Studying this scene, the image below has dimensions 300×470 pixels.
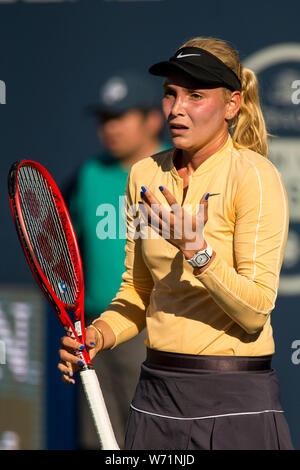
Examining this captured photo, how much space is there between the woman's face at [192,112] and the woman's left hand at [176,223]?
0.26 m

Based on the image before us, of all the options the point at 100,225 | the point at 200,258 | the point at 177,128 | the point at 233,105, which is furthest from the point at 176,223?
the point at 100,225

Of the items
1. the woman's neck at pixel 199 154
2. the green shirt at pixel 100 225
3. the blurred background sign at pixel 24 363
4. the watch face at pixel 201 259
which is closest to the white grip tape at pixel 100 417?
the watch face at pixel 201 259

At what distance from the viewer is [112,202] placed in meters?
3.44

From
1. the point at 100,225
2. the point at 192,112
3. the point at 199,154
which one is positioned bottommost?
the point at 100,225

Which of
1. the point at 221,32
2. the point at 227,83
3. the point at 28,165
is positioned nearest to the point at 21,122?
the point at 221,32

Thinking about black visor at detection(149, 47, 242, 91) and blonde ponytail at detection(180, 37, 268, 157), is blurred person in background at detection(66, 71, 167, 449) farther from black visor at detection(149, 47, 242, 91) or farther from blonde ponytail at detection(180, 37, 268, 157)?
black visor at detection(149, 47, 242, 91)

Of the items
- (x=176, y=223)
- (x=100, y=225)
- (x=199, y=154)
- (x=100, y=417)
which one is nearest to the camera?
(x=176, y=223)

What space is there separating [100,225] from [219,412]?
5.44ft

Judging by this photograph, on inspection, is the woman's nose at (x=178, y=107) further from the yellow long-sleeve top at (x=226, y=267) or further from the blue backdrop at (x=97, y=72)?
the blue backdrop at (x=97, y=72)

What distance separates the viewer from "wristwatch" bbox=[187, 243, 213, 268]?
5.62 ft

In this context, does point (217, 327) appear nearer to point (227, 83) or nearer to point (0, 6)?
point (227, 83)

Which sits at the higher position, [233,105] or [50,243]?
[233,105]

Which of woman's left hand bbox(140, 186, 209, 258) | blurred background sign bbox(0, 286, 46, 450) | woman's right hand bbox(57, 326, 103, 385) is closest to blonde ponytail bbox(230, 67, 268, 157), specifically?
woman's left hand bbox(140, 186, 209, 258)

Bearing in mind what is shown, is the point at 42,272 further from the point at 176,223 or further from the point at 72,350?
the point at 176,223
